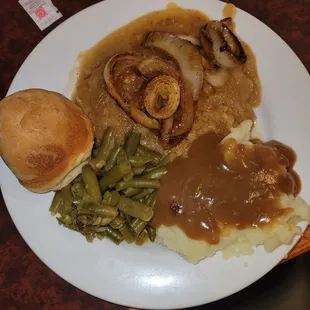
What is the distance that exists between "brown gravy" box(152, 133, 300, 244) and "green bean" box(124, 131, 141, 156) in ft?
0.90

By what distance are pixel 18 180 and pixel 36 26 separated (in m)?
1.32

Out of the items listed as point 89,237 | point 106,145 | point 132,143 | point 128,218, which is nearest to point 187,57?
point 132,143

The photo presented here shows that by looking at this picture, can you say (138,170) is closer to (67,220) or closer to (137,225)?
(137,225)

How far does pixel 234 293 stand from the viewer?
3059 mm

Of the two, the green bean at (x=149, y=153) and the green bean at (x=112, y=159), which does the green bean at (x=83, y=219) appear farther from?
the green bean at (x=149, y=153)

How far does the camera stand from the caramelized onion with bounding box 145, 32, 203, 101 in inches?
121

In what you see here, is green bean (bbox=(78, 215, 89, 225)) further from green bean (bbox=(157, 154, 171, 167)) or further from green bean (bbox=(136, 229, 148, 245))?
green bean (bbox=(157, 154, 171, 167))

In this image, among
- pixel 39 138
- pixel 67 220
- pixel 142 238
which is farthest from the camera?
pixel 142 238

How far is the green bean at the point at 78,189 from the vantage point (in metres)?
2.92

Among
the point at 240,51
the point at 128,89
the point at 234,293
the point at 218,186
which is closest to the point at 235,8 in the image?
the point at 240,51

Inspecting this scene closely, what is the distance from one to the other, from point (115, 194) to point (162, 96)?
68cm

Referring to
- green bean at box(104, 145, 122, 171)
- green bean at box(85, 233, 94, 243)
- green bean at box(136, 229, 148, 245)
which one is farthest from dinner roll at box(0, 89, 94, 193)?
green bean at box(136, 229, 148, 245)

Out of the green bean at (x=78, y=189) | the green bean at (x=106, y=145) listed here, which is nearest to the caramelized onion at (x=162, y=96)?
the green bean at (x=106, y=145)

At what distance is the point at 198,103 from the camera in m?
3.20
